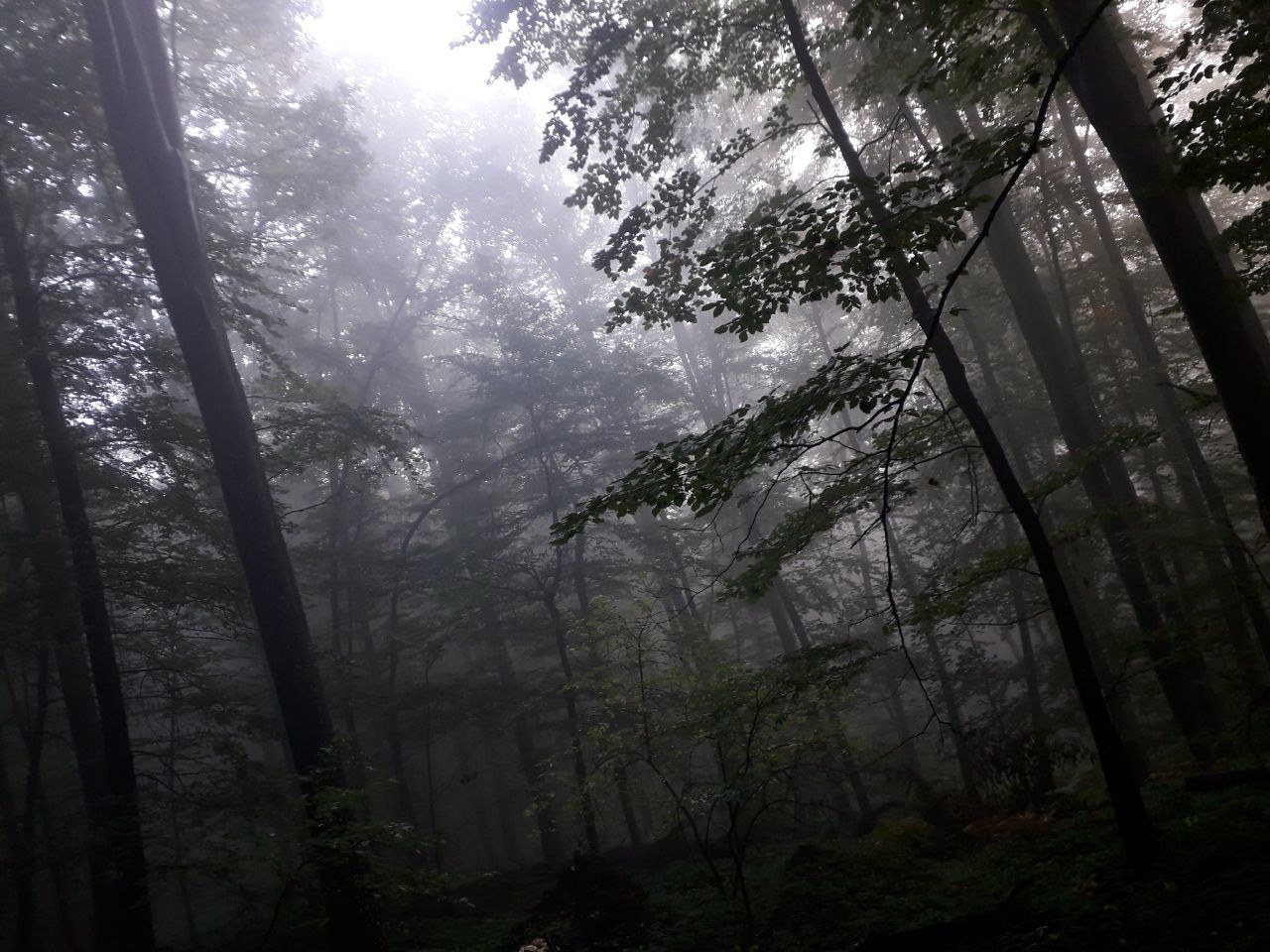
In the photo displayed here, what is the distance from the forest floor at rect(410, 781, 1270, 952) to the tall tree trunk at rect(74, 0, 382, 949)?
3.15m

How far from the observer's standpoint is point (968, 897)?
6816mm

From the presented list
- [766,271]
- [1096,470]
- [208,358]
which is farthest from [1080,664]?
[208,358]

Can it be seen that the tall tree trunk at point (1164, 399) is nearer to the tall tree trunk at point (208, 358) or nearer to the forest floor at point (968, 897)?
the forest floor at point (968, 897)

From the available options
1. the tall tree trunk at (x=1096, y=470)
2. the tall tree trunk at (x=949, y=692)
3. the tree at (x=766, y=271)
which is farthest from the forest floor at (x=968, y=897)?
the tall tree trunk at (x=949, y=692)

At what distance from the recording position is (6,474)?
9312 mm

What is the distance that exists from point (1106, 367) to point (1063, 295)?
137 inches

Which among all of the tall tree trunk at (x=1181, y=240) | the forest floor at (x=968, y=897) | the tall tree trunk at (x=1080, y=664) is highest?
the tall tree trunk at (x=1181, y=240)

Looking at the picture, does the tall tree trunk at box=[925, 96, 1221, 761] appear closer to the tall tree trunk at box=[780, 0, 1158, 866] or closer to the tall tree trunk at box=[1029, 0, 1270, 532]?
the tall tree trunk at box=[1029, 0, 1270, 532]

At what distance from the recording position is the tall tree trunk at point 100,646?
8039 millimetres

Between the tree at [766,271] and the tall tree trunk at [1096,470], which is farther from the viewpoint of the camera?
the tall tree trunk at [1096,470]

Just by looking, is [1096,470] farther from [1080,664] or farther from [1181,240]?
[1080,664]

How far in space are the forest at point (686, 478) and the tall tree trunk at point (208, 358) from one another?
5 centimetres

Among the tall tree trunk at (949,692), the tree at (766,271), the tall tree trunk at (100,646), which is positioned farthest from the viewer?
the tall tree trunk at (949,692)

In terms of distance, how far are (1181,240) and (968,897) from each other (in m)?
5.38
